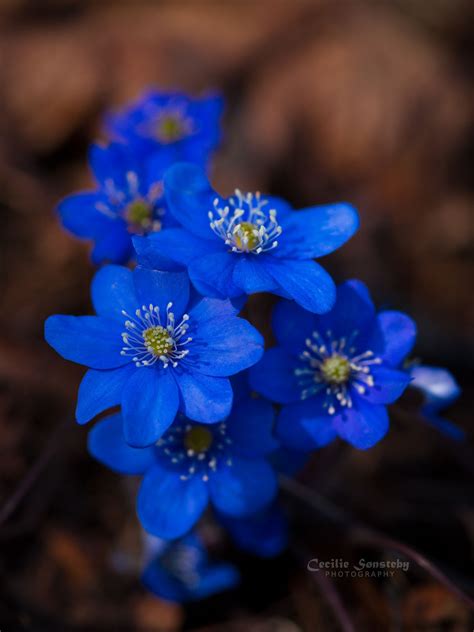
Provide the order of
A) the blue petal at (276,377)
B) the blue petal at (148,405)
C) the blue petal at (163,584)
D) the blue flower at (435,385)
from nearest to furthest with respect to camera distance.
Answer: the blue petal at (148,405)
the blue petal at (276,377)
the blue flower at (435,385)
the blue petal at (163,584)

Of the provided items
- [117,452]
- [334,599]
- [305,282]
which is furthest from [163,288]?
[334,599]

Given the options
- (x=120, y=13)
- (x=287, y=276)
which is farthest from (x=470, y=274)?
(x=120, y=13)

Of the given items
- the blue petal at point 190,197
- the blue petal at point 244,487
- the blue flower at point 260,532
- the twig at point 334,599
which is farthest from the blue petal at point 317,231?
the twig at point 334,599

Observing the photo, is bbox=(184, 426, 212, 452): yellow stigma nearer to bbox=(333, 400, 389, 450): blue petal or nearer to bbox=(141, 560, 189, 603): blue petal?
bbox=(333, 400, 389, 450): blue petal

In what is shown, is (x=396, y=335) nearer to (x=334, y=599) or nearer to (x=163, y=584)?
(x=334, y=599)

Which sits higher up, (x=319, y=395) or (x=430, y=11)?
(x=430, y=11)

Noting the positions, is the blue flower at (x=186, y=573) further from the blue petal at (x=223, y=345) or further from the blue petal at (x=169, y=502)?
the blue petal at (x=223, y=345)

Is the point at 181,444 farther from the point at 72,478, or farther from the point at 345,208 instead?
the point at 72,478
